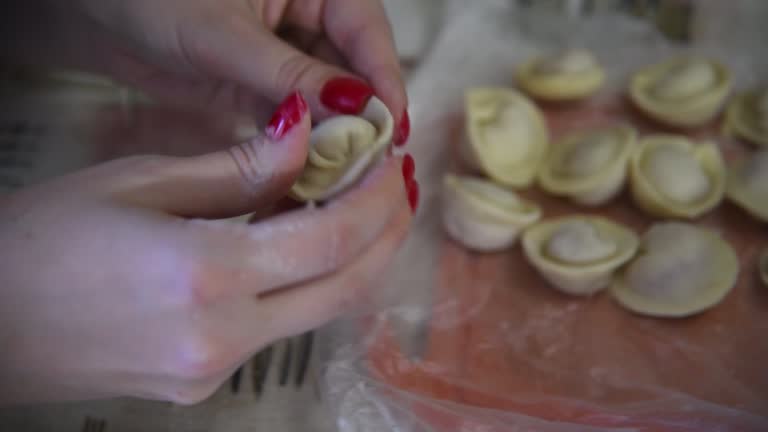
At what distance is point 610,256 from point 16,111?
96cm

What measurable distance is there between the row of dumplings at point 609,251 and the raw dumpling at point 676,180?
37 millimetres

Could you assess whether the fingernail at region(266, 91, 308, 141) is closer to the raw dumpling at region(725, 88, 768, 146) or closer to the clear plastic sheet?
the clear plastic sheet

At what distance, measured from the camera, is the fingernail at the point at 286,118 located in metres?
0.53

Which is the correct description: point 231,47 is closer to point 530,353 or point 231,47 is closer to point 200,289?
point 200,289

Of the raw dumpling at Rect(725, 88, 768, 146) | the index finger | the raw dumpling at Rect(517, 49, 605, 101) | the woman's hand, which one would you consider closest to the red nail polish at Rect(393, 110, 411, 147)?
the woman's hand

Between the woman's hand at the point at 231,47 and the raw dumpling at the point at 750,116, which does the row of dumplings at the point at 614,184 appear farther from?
the woman's hand at the point at 231,47

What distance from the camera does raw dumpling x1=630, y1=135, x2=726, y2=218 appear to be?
886 millimetres

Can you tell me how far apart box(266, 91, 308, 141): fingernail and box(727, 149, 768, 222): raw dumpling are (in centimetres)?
63

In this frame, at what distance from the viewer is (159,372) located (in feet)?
1.61

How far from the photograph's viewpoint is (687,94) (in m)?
1.03

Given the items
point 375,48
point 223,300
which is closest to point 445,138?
point 375,48

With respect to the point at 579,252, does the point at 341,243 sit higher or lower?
higher

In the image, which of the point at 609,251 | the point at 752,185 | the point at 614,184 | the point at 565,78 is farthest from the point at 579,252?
the point at 565,78

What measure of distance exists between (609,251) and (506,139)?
232 millimetres
